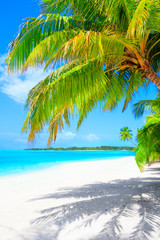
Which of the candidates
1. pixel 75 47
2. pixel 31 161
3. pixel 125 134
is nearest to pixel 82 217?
pixel 75 47

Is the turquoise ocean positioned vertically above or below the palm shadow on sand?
below

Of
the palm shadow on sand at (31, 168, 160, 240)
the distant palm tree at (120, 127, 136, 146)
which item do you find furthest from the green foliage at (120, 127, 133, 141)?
the palm shadow on sand at (31, 168, 160, 240)

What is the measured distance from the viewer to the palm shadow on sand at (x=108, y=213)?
2.70 m

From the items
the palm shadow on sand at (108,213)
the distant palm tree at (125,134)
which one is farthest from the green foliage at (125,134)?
the palm shadow on sand at (108,213)

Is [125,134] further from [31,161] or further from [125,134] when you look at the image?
[31,161]

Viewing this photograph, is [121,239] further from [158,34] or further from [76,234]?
[158,34]

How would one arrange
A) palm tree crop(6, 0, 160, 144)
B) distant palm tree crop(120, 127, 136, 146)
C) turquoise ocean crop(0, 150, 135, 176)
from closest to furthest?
palm tree crop(6, 0, 160, 144)
turquoise ocean crop(0, 150, 135, 176)
distant palm tree crop(120, 127, 136, 146)

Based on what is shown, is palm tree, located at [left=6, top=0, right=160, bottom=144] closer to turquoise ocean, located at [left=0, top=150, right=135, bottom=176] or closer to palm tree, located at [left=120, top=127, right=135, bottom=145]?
turquoise ocean, located at [left=0, top=150, right=135, bottom=176]

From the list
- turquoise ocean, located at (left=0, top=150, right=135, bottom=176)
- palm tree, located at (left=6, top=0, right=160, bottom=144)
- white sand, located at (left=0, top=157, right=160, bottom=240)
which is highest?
palm tree, located at (left=6, top=0, right=160, bottom=144)

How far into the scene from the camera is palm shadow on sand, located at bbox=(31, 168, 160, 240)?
2699 mm

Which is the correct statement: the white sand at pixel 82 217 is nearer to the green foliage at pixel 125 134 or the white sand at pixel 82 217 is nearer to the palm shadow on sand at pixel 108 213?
the palm shadow on sand at pixel 108 213

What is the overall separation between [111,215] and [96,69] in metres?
2.70

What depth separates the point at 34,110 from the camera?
3.52 metres

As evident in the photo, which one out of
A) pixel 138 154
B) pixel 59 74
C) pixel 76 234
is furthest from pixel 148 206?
pixel 59 74
